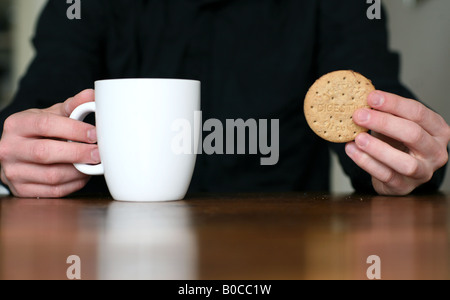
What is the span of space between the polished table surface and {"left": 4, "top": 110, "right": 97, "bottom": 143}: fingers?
14 cm

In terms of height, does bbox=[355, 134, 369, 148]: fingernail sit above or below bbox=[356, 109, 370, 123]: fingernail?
below

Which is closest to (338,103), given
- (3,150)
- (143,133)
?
(143,133)

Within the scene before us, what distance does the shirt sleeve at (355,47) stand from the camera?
996mm

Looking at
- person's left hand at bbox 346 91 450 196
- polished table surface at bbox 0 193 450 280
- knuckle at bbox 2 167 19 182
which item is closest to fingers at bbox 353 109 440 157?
person's left hand at bbox 346 91 450 196

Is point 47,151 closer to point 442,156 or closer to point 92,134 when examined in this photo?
point 92,134

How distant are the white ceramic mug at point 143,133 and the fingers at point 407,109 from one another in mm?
248

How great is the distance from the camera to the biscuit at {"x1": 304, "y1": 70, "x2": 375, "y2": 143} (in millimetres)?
729

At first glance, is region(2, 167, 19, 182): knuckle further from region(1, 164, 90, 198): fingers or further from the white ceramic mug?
the white ceramic mug

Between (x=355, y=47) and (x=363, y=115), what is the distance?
1.53 ft

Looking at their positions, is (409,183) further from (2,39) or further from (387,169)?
(2,39)

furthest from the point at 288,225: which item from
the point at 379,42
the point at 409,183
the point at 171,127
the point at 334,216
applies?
the point at 379,42

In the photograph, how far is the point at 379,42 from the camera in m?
1.11

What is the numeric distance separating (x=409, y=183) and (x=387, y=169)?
2.2 inches

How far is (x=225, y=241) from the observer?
1.24 ft
